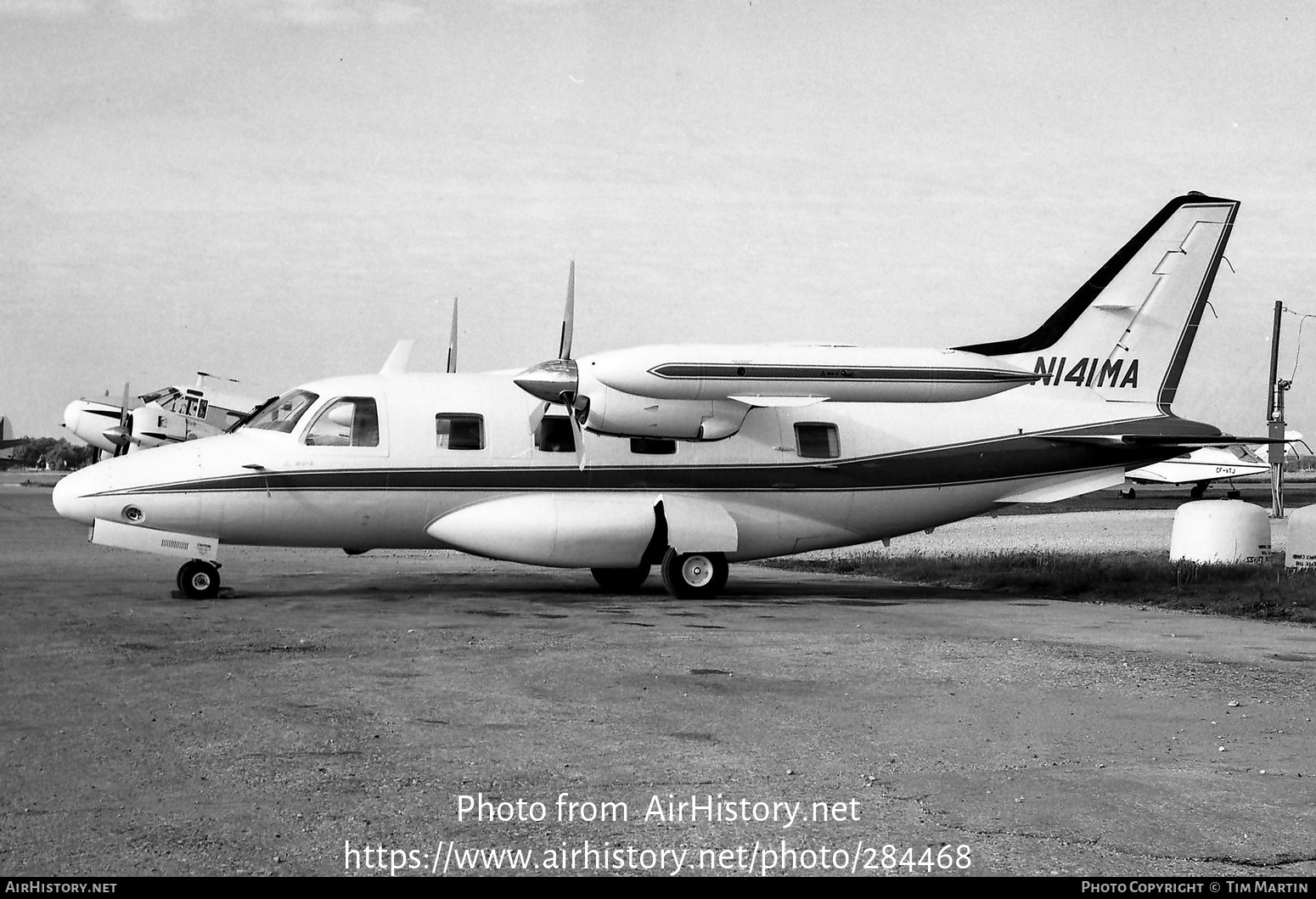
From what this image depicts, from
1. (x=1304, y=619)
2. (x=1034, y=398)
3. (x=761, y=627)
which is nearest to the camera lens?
(x=761, y=627)

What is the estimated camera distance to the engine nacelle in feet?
53.8

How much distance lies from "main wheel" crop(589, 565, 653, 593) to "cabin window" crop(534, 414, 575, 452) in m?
2.24

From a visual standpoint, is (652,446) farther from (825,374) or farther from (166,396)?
(166,396)

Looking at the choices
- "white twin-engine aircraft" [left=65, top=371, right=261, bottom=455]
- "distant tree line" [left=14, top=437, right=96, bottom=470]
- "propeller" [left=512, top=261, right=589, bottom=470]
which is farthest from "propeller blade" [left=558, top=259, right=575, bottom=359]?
"distant tree line" [left=14, top=437, right=96, bottom=470]

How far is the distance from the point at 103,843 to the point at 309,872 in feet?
3.25

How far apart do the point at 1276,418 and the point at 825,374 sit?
35162mm

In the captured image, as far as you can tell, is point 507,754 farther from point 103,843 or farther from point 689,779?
point 103,843

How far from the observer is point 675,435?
1700cm

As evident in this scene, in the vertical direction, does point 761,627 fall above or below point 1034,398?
below

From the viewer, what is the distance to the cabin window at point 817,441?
18.2 metres

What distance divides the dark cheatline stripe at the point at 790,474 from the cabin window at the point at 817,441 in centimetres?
12

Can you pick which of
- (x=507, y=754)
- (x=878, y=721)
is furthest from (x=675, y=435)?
(x=507, y=754)

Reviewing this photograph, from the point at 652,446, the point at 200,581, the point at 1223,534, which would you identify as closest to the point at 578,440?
the point at 652,446

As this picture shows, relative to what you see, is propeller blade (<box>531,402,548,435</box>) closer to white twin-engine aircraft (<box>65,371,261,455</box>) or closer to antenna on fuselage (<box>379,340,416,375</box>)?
antenna on fuselage (<box>379,340,416,375</box>)
